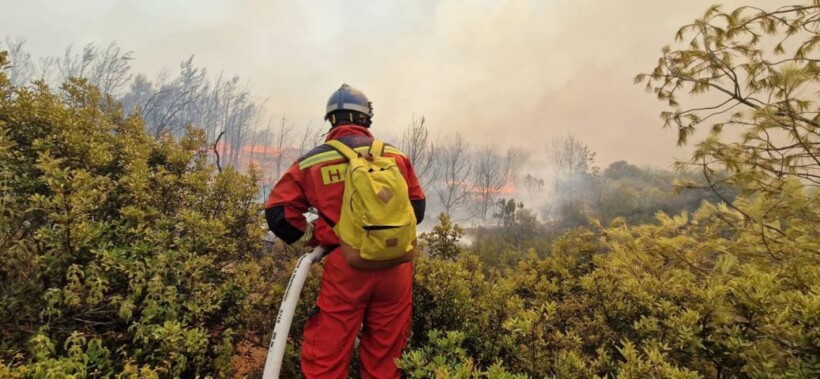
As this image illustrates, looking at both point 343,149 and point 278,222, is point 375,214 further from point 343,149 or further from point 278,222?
point 278,222

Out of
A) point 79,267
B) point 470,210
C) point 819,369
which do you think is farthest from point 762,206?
point 470,210

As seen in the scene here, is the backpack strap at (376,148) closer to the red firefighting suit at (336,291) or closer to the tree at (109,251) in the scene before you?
the red firefighting suit at (336,291)

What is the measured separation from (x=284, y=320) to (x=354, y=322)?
366 millimetres

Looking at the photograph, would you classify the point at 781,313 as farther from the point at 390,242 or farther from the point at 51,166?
the point at 51,166

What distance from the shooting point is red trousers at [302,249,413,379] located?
6.12 feet

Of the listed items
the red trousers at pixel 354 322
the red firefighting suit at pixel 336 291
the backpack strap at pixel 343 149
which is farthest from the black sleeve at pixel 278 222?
the backpack strap at pixel 343 149

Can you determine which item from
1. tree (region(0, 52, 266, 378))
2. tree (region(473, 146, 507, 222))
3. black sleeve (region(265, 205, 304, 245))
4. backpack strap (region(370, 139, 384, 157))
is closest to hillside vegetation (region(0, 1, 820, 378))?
tree (region(0, 52, 266, 378))

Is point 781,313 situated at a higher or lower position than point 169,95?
lower

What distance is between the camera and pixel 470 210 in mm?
35688

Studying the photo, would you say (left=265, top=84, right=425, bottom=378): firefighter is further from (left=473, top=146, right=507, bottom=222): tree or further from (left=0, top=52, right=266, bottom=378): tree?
(left=473, top=146, right=507, bottom=222): tree

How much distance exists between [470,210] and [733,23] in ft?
109

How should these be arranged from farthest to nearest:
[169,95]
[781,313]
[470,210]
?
[470,210]
[169,95]
[781,313]

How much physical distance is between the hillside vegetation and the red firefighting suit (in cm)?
28

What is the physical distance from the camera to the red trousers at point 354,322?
186 centimetres
